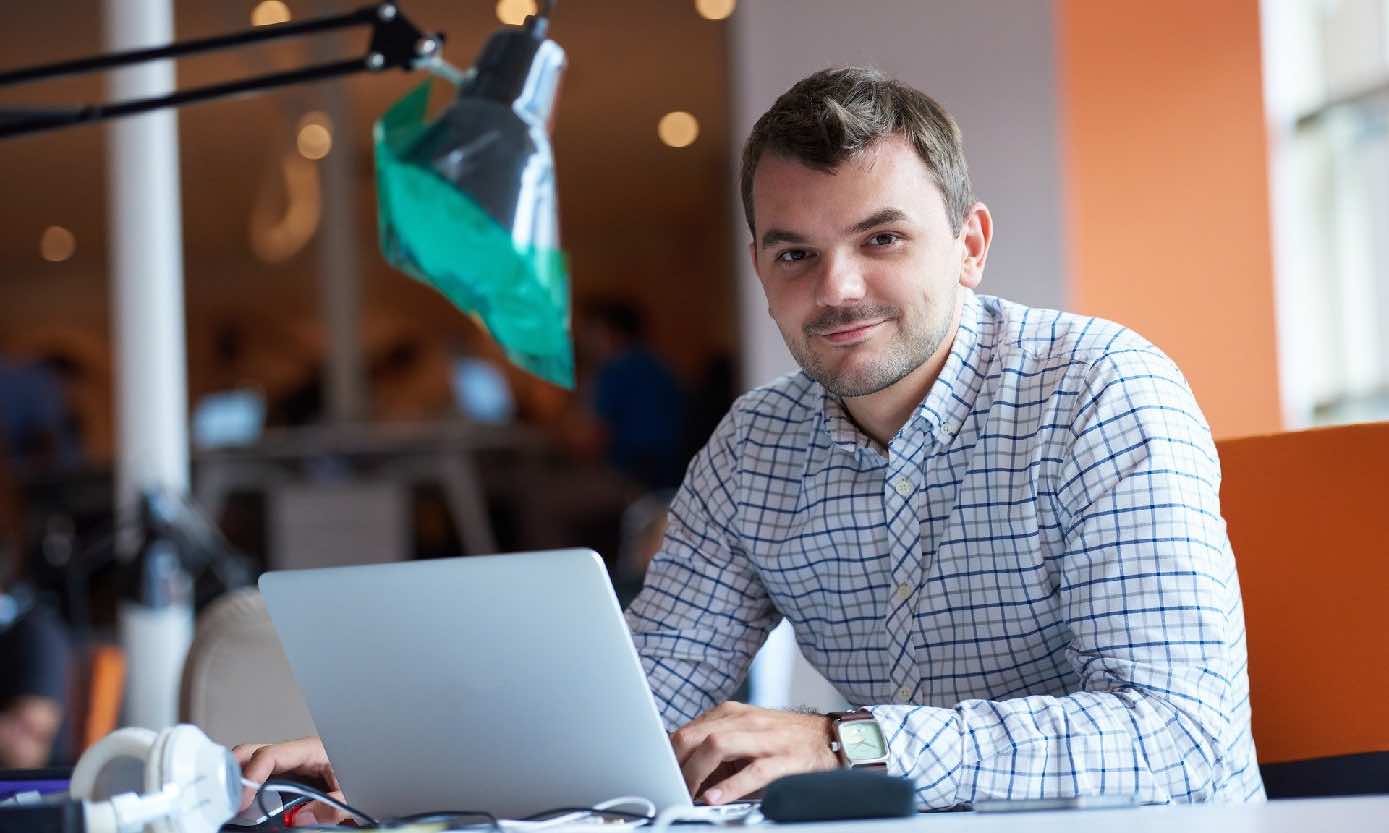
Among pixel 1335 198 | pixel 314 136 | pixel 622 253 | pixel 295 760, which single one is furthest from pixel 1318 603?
pixel 622 253

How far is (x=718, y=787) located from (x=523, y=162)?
555 millimetres

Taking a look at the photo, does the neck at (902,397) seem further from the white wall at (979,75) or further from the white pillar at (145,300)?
the white pillar at (145,300)

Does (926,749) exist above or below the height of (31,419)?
below

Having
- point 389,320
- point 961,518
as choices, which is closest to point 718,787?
point 961,518

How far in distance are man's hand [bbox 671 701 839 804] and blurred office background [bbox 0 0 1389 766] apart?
4.81 ft

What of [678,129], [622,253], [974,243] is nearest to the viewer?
[974,243]

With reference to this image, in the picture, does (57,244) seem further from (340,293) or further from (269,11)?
(269,11)

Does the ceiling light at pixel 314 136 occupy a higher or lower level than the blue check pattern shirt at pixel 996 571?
higher

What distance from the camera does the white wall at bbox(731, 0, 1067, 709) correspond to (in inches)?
149

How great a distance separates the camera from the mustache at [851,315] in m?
1.64

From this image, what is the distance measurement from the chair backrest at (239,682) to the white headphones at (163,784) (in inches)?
33.7

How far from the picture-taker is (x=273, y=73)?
55.4 inches

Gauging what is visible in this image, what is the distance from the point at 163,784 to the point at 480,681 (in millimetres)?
228

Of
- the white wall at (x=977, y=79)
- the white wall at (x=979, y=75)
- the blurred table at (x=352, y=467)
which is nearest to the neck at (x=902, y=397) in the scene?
the white wall at (x=977, y=79)
